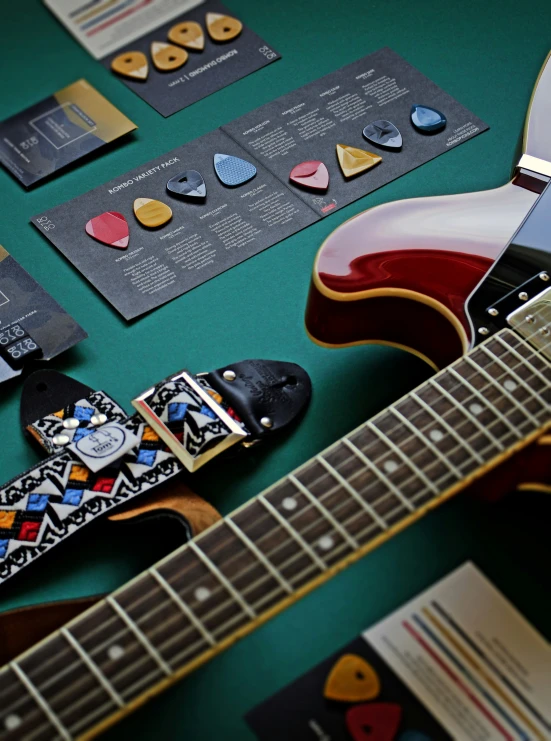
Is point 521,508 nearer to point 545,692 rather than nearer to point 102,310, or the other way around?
point 545,692

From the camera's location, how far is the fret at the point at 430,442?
0.97m

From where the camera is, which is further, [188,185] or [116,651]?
[188,185]

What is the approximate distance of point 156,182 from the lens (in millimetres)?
1545

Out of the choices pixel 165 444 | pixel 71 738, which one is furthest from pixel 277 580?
pixel 165 444

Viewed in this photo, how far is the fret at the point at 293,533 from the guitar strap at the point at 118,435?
0.80 ft

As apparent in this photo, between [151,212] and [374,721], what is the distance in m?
0.87

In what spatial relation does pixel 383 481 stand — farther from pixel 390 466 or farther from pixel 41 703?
pixel 41 703

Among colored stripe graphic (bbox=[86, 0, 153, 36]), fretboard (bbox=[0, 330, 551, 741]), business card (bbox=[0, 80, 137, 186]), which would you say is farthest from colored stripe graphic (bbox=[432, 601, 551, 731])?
colored stripe graphic (bbox=[86, 0, 153, 36])

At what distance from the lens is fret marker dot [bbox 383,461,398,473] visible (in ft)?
3.20

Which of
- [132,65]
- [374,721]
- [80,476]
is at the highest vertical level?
[132,65]

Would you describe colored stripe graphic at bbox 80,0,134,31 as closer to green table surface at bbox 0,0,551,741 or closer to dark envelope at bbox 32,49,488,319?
green table surface at bbox 0,0,551,741

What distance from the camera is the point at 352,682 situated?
1.06m

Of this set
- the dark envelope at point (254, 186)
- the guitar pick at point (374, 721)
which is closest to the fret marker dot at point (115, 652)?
the guitar pick at point (374, 721)

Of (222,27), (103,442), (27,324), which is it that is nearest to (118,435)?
(103,442)
